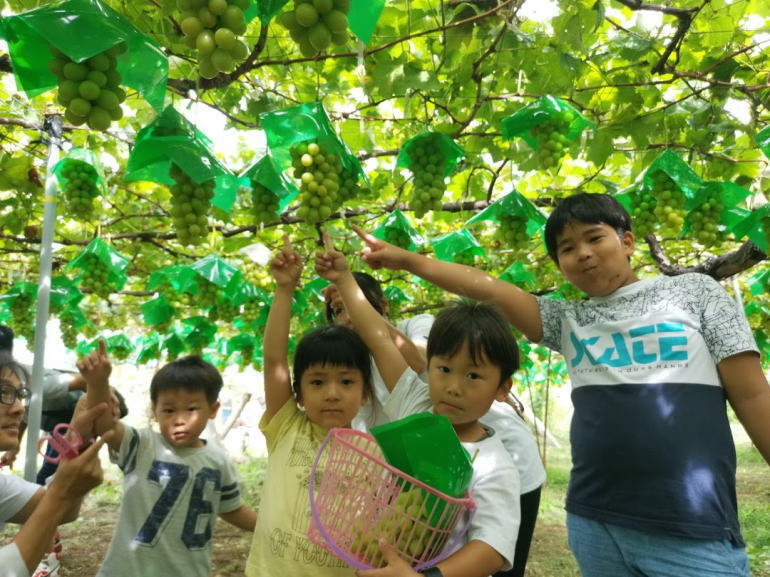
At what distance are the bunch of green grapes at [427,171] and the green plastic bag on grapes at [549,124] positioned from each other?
1.04 ft

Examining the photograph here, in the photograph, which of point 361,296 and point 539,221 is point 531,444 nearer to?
point 361,296

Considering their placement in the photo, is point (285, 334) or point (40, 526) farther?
point (285, 334)

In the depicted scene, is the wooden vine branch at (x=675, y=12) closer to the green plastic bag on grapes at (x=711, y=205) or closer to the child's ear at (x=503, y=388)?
the green plastic bag on grapes at (x=711, y=205)

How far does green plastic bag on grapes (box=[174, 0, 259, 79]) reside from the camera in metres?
1.05

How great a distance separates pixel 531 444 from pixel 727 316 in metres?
0.76

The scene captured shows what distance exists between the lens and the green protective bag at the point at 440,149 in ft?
8.44

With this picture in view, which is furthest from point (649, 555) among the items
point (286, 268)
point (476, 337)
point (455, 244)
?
point (455, 244)

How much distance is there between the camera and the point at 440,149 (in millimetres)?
2611

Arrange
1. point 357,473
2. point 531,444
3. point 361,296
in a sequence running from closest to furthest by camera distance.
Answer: point 357,473 → point 361,296 → point 531,444

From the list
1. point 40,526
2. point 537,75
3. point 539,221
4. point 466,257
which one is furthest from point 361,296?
point 466,257

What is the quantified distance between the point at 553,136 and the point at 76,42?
1.83 metres

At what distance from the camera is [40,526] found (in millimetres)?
1259

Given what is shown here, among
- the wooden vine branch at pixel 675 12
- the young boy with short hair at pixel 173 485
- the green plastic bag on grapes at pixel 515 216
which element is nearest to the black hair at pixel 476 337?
the young boy with short hair at pixel 173 485

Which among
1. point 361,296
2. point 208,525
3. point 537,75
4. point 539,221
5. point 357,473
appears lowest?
point 208,525
